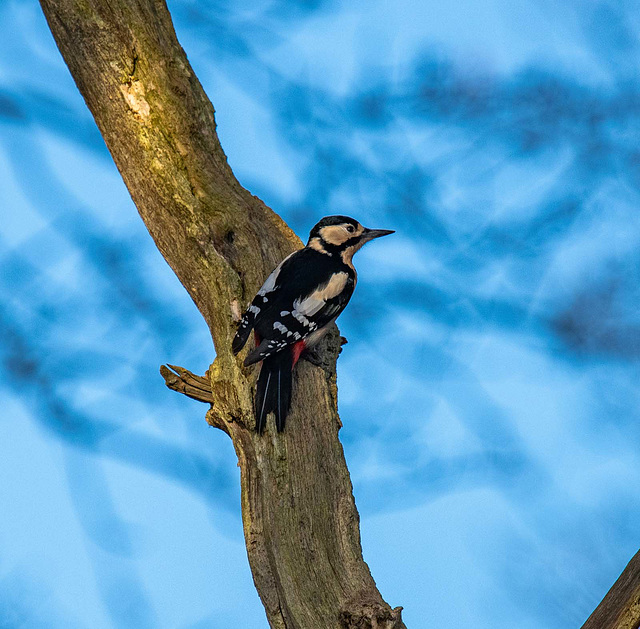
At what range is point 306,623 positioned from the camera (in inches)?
→ 108

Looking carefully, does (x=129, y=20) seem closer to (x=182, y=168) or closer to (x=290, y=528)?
(x=182, y=168)

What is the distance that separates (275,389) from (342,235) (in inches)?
55.5

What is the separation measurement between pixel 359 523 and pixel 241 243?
1.23 m

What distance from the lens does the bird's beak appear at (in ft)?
14.8

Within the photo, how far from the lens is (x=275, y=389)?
318 centimetres

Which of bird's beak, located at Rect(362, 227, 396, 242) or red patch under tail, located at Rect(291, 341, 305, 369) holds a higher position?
bird's beak, located at Rect(362, 227, 396, 242)

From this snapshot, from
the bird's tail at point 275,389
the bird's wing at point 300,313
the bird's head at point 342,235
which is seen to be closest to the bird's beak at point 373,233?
the bird's head at point 342,235

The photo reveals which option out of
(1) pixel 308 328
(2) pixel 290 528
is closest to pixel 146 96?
(1) pixel 308 328

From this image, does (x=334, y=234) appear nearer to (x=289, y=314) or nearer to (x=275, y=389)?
(x=289, y=314)

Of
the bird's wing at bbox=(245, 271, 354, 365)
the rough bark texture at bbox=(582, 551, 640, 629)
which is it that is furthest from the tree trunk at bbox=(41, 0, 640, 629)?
the bird's wing at bbox=(245, 271, 354, 365)

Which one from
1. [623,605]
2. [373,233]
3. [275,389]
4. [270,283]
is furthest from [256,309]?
[623,605]

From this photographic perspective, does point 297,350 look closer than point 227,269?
Yes

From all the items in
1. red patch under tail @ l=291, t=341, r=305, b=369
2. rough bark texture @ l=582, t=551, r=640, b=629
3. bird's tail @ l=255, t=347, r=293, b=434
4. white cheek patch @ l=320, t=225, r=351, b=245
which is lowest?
rough bark texture @ l=582, t=551, r=640, b=629

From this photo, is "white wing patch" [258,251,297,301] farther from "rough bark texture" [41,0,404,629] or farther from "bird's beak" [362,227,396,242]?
"bird's beak" [362,227,396,242]
